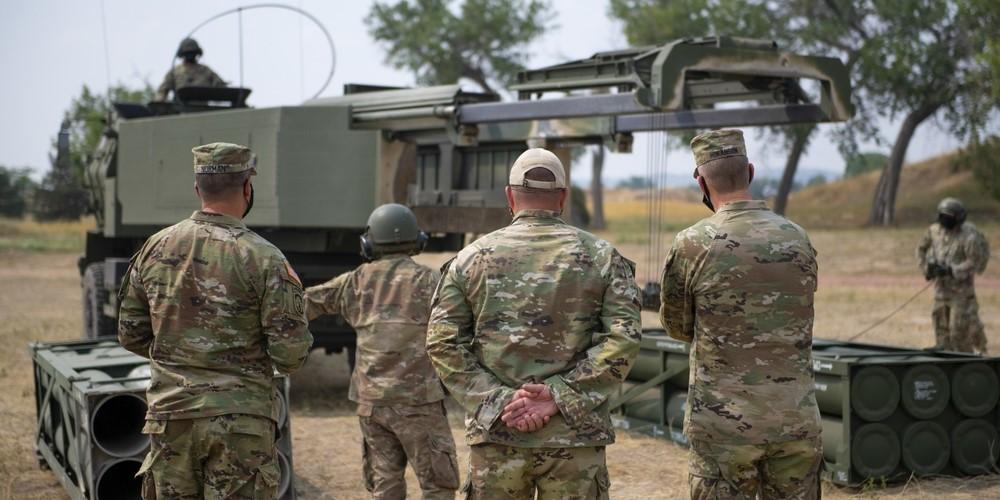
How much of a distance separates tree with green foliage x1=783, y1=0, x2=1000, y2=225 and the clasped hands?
30.9 meters

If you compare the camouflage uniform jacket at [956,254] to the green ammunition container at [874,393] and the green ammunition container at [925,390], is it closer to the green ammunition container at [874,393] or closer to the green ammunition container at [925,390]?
the green ammunition container at [925,390]

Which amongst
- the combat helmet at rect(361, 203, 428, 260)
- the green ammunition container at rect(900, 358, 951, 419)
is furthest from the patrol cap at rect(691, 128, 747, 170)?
the green ammunition container at rect(900, 358, 951, 419)

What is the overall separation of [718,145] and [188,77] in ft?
26.2

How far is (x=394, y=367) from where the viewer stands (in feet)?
17.5

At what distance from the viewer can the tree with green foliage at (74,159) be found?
36.9ft

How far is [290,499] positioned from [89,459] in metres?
1.00

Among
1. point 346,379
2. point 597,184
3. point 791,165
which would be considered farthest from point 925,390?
point 597,184

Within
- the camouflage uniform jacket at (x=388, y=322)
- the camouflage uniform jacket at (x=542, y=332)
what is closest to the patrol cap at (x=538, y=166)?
the camouflage uniform jacket at (x=542, y=332)

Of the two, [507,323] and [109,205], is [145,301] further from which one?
[109,205]

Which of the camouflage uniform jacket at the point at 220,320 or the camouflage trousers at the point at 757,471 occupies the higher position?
the camouflage uniform jacket at the point at 220,320

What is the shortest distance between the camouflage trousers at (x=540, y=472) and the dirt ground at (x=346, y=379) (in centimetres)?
297

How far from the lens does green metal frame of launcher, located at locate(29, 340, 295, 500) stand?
5.53 meters

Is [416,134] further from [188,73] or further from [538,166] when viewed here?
[538,166]

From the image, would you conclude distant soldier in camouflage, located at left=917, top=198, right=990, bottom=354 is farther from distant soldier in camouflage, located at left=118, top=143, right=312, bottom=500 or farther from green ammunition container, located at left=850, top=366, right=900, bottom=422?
distant soldier in camouflage, located at left=118, top=143, right=312, bottom=500
